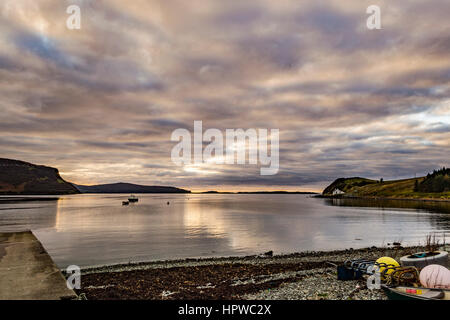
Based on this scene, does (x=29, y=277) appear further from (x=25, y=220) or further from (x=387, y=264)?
(x=25, y=220)

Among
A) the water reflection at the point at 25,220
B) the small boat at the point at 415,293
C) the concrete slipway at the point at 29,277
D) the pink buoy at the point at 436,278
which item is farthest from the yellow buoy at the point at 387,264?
the water reflection at the point at 25,220

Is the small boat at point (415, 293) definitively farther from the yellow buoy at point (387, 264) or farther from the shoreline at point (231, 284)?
the yellow buoy at point (387, 264)

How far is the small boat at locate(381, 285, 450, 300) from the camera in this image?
11.8 metres

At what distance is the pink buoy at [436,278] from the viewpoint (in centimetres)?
1274

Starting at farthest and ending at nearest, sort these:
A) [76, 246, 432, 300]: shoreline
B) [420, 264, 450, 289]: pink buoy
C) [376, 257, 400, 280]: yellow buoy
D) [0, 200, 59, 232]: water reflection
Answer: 1. [0, 200, 59, 232]: water reflection
2. [376, 257, 400, 280]: yellow buoy
3. [76, 246, 432, 300]: shoreline
4. [420, 264, 450, 289]: pink buoy

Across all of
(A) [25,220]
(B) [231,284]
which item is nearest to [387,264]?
(B) [231,284]

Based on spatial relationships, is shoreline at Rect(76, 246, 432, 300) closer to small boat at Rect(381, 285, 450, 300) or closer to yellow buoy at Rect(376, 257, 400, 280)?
small boat at Rect(381, 285, 450, 300)

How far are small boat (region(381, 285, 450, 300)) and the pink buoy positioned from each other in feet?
1.68

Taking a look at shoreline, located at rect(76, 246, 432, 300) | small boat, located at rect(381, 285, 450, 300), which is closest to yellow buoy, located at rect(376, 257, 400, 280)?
shoreline, located at rect(76, 246, 432, 300)
